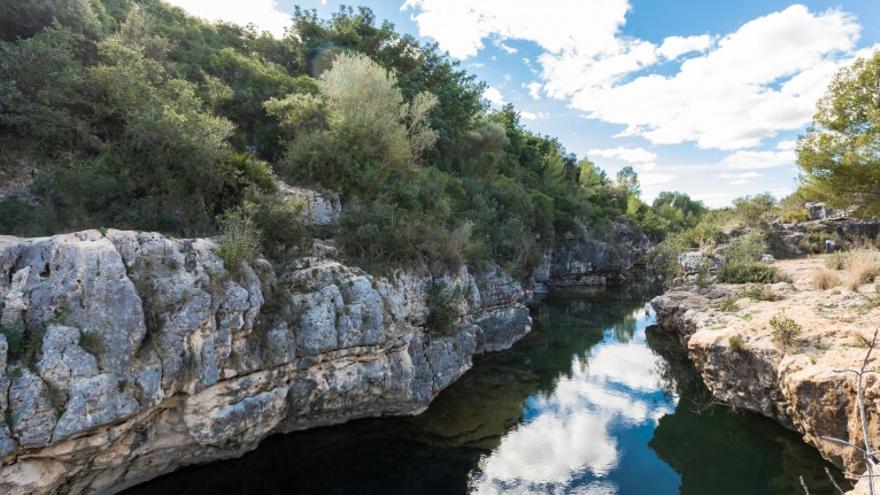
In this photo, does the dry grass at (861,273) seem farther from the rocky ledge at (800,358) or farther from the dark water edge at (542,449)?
the dark water edge at (542,449)

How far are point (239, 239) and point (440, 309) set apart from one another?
7716 millimetres

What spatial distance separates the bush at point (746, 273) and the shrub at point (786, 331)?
31.0 ft

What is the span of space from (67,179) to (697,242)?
41.6m

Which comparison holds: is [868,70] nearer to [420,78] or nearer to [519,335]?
[519,335]

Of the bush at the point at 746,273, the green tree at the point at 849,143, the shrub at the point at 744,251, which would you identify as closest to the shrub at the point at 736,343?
the green tree at the point at 849,143

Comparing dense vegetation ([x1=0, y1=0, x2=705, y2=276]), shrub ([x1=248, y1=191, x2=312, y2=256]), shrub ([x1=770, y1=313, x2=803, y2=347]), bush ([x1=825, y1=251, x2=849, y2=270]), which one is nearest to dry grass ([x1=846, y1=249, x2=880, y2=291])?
bush ([x1=825, y1=251, x2=849, y2=270])

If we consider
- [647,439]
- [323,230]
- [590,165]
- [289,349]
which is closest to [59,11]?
[323,230]

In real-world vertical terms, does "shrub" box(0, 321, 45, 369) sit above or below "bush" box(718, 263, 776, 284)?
below

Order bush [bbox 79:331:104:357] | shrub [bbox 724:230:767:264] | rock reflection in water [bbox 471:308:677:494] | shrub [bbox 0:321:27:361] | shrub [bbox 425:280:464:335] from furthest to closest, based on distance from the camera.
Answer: shrub [bbox 724:230:767:264]
shrub [bbox 425:280:464:335]
rock reflection in water [bbox 471:308:677:494]
bush [bbox 79:331:104:357]
shrub [bbox 0:321:27:361]

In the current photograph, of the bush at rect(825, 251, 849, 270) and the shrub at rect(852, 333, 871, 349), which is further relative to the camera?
the bush at rect(825, 251, 849, 270)

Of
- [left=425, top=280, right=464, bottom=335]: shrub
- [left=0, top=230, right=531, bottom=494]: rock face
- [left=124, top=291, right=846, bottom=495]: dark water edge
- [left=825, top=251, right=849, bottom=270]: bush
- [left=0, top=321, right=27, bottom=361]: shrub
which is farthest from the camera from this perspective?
[left=825, top=251, right=849, bottom=270]: bush

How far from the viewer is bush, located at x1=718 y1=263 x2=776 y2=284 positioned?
1988cm

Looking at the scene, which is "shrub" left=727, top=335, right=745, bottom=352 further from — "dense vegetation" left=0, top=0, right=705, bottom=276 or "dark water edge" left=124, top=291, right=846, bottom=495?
"dense vegetation" left=0, top=0, right=705, bottom=276

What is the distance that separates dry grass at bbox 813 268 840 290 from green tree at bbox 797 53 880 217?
2.54m
